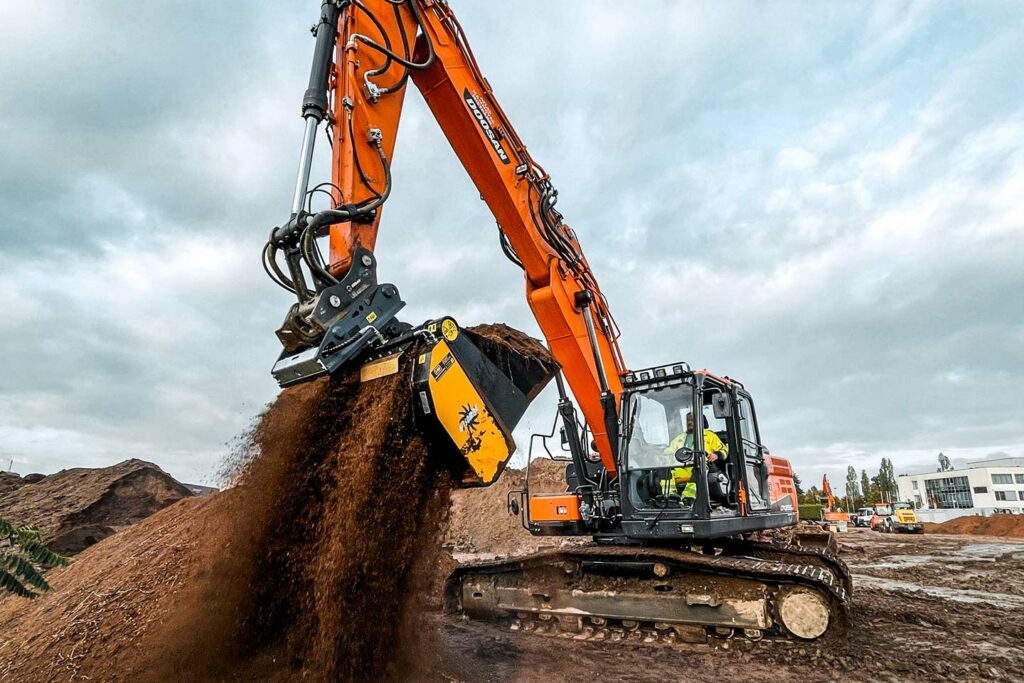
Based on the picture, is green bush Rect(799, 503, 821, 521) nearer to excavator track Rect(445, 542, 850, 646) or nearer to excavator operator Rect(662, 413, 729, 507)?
excavator track Rect(445, 542, 850, 646)

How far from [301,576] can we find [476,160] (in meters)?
3.85

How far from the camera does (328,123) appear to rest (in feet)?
14.9

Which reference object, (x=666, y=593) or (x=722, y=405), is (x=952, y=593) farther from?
(x=722, y=405)

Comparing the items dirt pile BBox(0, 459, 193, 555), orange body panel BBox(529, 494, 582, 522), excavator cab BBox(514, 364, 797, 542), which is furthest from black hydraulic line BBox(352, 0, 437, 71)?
dirt pile BBox(0, 459, 193, 555)

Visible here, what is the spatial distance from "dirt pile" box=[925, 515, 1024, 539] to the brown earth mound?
31.2 m

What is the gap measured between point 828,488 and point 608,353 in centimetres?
1565

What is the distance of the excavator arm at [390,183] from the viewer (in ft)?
12.9

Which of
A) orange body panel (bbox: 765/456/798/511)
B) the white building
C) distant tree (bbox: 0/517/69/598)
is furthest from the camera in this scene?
the white building

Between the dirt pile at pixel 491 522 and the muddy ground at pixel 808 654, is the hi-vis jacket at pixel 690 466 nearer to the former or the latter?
the muddy ground at pixel 808 654

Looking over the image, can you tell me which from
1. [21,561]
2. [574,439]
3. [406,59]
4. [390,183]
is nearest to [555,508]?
[574,439]

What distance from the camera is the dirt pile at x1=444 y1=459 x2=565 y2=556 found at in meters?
15.0

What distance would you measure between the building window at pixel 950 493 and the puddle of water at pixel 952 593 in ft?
224

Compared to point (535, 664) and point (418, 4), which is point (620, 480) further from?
point (418, 4)

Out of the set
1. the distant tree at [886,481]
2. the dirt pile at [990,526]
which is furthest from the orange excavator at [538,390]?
the distant tree at [886,481]
